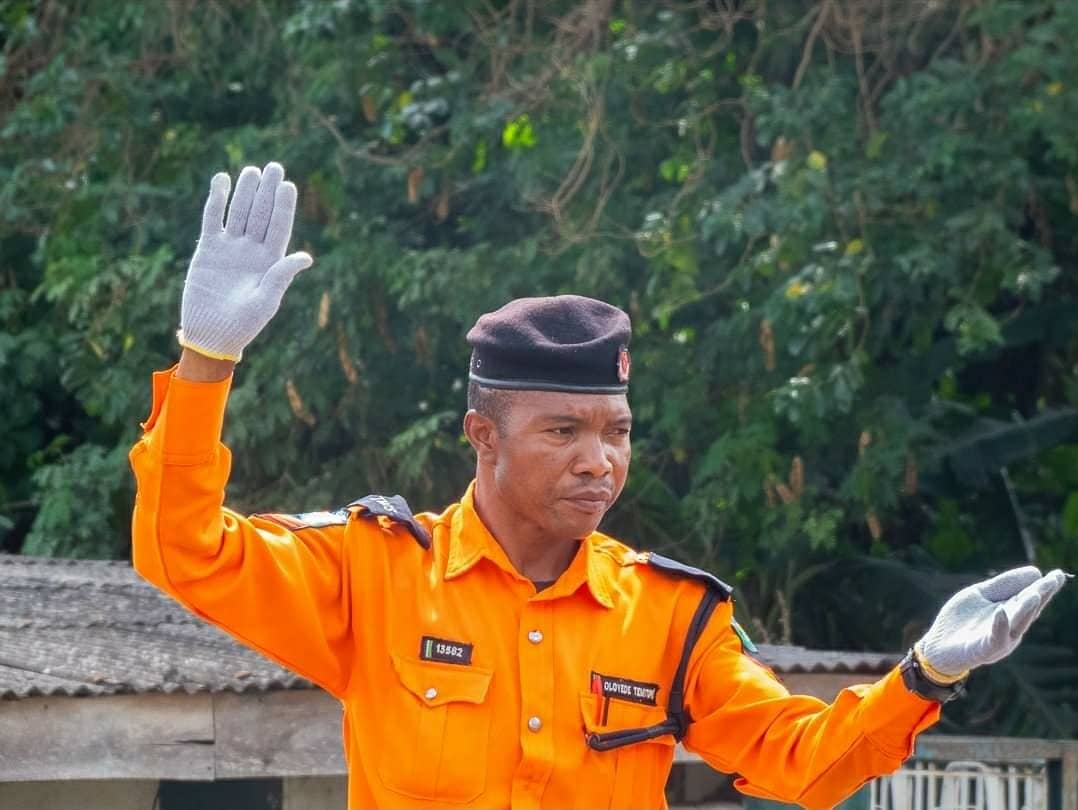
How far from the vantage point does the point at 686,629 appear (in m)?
3.20

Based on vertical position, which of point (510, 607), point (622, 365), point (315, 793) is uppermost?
point (622, 365)

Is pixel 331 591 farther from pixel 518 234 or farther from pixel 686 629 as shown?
pixel 518 234

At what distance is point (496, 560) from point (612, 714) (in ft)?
1.02

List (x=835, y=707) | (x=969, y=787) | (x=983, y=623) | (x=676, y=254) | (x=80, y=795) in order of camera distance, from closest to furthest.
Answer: (x=983, y=623), (x=835, y=707), (x=80, y=795), (x=969, y=787), (x=676, y=254)

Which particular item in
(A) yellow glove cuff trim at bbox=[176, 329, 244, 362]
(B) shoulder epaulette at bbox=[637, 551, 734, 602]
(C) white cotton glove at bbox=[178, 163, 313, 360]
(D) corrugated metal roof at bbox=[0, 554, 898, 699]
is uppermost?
(C) white cotton glove at bbox=[178, 163, 313, 360]

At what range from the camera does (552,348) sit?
10.2 feet

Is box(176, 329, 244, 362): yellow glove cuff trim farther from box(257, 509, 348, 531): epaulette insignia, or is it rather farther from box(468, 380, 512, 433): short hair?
box(468, 380, 512, 433): short hair

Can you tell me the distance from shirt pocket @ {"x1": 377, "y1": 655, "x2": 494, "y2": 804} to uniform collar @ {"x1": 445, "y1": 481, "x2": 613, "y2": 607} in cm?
18

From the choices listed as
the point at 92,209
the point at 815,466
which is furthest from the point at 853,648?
the point at 92,209

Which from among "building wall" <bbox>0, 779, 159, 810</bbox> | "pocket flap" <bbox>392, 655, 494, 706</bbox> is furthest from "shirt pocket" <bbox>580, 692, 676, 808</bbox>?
"building wall" <bbox>0, 779, 159, 810</bbox>

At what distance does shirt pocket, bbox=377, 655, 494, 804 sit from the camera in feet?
9.84

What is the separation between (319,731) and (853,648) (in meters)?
4.86

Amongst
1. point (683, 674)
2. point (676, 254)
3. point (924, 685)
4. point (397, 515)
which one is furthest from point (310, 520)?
point (676, 254)

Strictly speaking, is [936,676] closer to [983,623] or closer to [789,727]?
[983,623]
